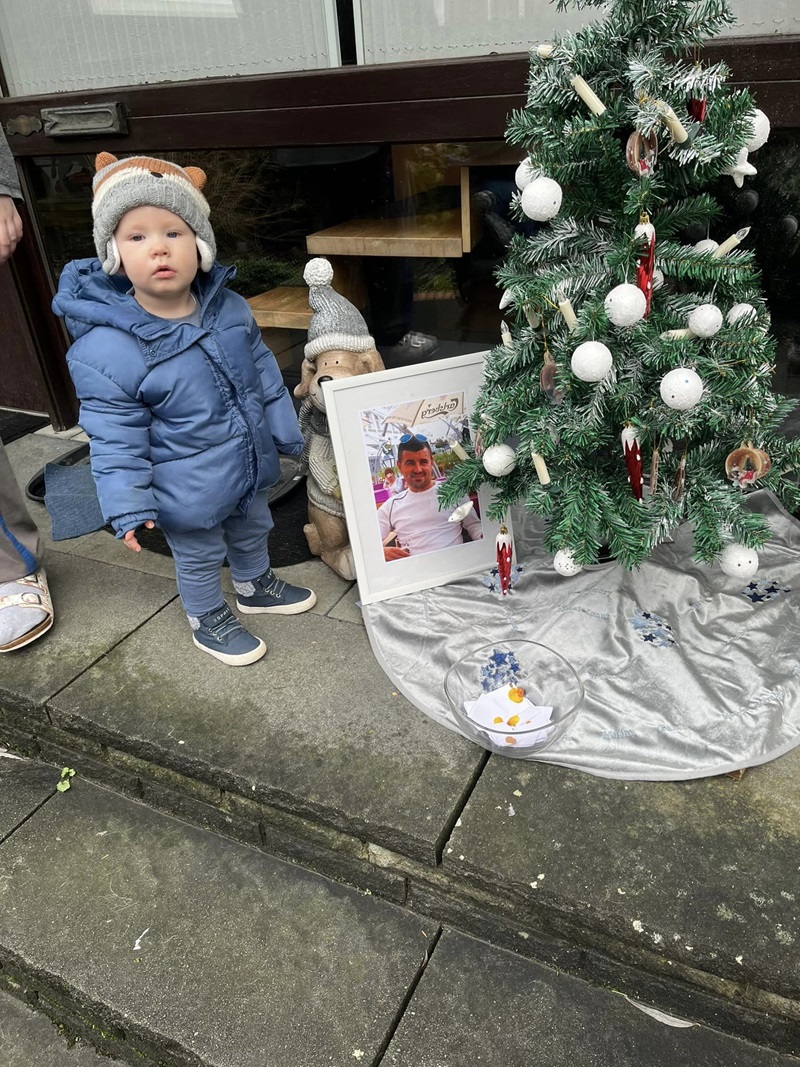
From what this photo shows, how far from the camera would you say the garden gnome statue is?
2.66 m

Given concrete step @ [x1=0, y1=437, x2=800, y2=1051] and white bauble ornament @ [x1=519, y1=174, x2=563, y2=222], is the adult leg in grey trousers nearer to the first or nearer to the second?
concrete step @ [x1=0, y1=437, x2=800, y2=1051]

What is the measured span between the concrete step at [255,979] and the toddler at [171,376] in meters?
0.73

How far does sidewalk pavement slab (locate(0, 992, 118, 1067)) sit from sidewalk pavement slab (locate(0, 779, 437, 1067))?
0.05 m

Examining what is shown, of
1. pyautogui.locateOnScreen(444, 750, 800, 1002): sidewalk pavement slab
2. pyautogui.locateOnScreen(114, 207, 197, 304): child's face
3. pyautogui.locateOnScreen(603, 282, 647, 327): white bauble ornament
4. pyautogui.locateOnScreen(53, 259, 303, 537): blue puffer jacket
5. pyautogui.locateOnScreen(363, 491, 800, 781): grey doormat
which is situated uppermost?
pyautogui.locateOnScreen(114, 207, 197, 304): child's face

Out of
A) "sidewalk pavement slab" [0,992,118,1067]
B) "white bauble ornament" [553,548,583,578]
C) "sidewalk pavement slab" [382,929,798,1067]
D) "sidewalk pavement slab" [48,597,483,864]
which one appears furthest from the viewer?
"white bauble ornament" [553,548,583,578]

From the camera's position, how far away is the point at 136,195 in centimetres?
202

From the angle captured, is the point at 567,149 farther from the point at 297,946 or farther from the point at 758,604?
the point at 297,946

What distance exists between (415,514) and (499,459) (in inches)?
19.0

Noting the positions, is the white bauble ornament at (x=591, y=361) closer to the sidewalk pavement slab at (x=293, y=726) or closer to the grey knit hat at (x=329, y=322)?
the grey knit hat at (x=329, y=322)

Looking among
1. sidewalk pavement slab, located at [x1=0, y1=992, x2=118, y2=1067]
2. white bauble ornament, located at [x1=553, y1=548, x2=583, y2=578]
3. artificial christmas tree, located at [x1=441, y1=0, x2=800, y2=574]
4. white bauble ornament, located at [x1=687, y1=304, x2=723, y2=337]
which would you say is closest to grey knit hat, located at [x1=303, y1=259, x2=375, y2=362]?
artificial christmas tree, located at [x1=441, y1=0, x2=800, y2=574]

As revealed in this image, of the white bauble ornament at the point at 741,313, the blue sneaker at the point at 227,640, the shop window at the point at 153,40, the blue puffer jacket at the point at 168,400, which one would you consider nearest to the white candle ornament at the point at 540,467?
the white bauble ornament at the point at 741,313

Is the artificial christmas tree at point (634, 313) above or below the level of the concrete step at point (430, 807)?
above

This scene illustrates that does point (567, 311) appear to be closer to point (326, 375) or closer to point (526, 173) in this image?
point (526, 173)

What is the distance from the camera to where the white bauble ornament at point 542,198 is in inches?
77.9
